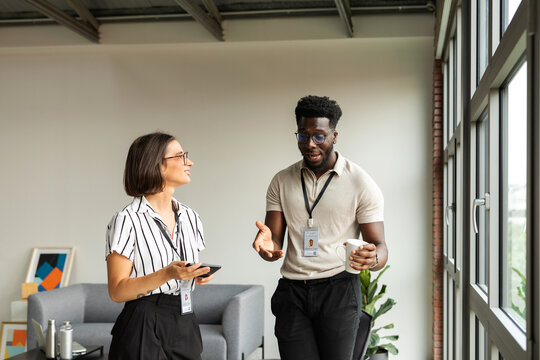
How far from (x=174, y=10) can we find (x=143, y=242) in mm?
4970

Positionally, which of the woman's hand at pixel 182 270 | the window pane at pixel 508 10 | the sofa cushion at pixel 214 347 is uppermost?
the window pane at pixel 508 10

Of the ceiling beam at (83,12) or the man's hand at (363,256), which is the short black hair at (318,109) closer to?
the man's hand at (363,256)

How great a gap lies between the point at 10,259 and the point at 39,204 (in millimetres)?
676

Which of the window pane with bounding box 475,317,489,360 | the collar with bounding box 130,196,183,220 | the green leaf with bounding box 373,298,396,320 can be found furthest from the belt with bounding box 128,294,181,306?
the green leaf with bounding box 373,298,396,320

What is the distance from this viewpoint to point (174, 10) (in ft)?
22.9

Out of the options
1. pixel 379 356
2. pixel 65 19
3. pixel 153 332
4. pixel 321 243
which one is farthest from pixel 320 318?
pixel 65 19

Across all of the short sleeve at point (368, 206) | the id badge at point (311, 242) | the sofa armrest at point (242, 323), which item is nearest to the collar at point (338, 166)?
the short sleeve at point (368, 206)

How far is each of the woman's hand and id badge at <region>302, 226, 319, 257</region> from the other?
0.49 metres

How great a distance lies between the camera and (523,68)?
2008 mm

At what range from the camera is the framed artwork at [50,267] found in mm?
7062

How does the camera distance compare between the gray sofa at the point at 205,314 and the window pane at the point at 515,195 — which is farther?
the gray sofa at the point at 205,314

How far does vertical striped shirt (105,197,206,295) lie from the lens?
7.98 feet

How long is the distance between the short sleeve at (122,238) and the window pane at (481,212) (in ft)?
5.39

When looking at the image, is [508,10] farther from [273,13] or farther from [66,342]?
[273,13]
